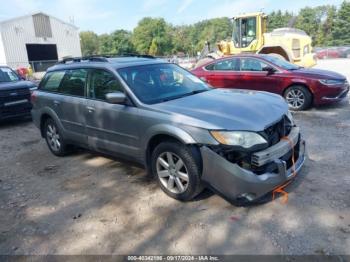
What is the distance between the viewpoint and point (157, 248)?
9.71ft

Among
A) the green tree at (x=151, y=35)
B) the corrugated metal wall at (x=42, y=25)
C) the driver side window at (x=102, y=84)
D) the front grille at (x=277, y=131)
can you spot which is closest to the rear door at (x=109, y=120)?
the driver side window at (x=102, y=84)

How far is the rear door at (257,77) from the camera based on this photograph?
26.8 feet

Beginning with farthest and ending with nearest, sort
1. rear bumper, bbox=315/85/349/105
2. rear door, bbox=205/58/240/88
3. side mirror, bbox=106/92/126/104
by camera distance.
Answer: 1. rear door, bbox=205/58/240/88
2. rear bumper, bbox=315/85/349/105
3. side mirror, bbox=106/92/126/104

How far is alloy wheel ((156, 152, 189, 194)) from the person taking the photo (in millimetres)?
3568

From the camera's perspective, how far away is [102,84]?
446cm

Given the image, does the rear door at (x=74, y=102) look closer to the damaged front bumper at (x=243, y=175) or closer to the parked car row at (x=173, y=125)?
the parked car row at (x=173, y=125)

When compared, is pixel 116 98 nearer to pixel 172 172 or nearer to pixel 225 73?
pixel 172 172

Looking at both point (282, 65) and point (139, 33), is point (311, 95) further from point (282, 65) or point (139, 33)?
point (139, 33)

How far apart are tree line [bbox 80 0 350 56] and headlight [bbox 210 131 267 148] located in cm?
5664

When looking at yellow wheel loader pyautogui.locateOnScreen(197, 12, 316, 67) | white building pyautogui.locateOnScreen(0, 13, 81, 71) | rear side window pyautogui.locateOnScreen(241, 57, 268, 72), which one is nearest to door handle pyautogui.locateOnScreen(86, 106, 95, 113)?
rear side window pyautogui.locateOnScreen(241, 57, 268, 72)

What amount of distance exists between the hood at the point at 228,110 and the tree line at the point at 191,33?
55.8 m

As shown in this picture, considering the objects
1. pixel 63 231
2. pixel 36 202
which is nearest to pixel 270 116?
pixel 63 231

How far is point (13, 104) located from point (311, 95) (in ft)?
25.6

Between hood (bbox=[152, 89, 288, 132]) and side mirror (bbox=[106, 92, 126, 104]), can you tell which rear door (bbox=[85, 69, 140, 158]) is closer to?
side mirror (bbox=[106, 92, 126, 104])
